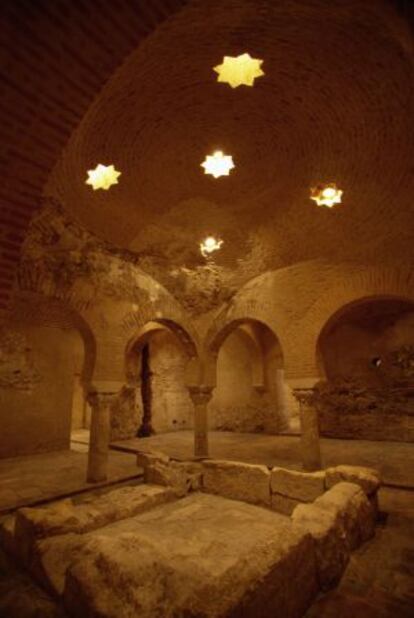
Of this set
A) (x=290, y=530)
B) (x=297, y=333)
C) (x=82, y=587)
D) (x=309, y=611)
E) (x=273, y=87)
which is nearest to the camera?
(x=82, y=587)

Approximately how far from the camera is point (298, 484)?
5.21 m

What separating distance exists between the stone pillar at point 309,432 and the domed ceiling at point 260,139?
326cm

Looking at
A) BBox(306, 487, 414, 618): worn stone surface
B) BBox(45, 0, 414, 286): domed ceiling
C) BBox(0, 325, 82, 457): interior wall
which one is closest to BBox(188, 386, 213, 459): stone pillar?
BBox(45, 0, 414, 286): domed ceiling

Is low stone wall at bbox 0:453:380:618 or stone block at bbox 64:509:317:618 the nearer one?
stone block at bbox 64:509:317:618

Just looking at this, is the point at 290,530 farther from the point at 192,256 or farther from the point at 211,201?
the point at 192,256

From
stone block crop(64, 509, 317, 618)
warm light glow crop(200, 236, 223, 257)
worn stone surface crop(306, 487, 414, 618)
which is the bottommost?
worn stone surface crop(306, 487, 414, 618)

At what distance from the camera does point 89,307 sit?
7.45 meters

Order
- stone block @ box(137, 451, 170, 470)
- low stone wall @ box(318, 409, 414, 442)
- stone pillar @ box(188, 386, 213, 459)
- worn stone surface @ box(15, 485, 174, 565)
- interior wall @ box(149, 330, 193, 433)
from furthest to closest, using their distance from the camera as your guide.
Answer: interior wall @ box(149, 330, 193, 433), low stone wall @ box(318, 409, 414, 442), stone pillar @ box(188, 386, 213, 459), stone block @ box(137, 451, 170, 470), worn stone surface @ box(15, 485, 174, 565)

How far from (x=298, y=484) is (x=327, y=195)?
16.9 feet

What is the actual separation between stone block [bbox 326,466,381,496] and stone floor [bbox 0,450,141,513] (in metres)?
4.08

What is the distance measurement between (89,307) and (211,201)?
11.5 feet

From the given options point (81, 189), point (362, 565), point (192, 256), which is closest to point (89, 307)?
point (81, 189)

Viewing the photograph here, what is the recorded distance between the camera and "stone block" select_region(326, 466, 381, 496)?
4574 mm

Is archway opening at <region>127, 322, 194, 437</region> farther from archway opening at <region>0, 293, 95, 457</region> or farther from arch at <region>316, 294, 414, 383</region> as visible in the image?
arch at <region>316, 294, 414, 383</region>
